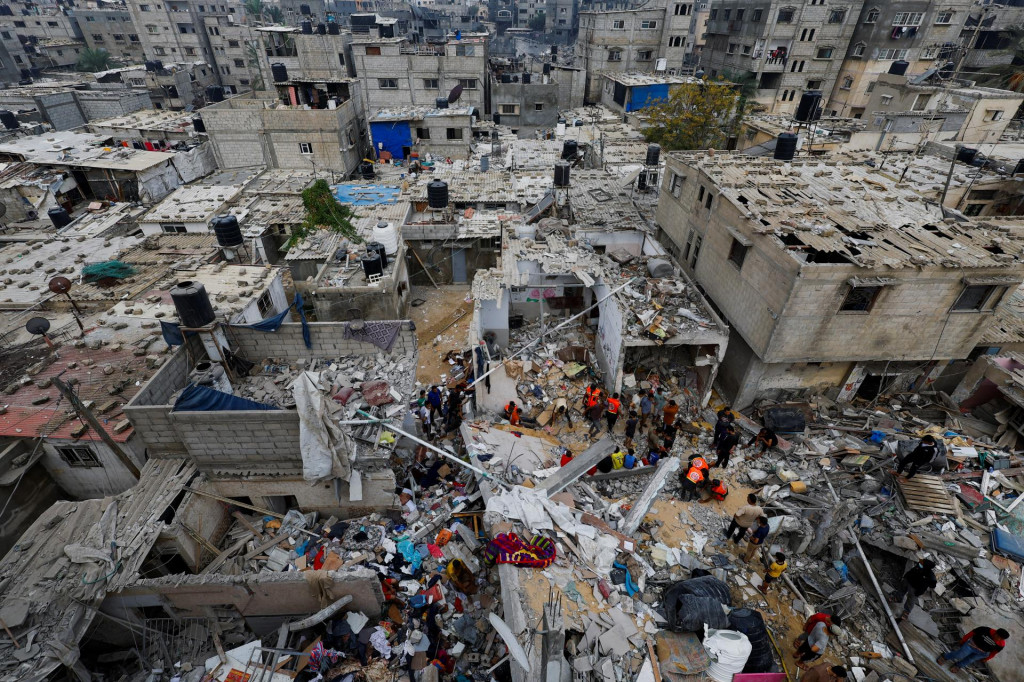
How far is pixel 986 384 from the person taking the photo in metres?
14.5

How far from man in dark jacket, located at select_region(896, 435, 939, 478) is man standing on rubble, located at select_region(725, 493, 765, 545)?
481 centimetres

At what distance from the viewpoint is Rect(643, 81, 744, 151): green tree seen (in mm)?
27031

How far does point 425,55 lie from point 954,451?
119ft

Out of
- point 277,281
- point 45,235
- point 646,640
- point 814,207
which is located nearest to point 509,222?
point 277,281

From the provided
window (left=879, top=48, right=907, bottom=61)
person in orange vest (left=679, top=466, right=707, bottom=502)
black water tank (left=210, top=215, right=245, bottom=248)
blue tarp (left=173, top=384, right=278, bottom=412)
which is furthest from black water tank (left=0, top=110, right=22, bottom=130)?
window (left=879, top=48, right=907, bottom=61)

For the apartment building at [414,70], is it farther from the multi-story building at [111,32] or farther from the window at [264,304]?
the multi-story building at [111,32]

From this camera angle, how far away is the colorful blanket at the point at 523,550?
343 inches

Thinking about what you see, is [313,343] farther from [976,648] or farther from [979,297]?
[979,297]

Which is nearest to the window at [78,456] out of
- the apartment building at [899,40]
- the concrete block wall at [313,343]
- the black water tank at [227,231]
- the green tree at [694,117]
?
the concrete block wall at [313,343]

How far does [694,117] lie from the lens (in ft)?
88.7

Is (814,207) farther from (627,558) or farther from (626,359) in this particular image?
(627,558)

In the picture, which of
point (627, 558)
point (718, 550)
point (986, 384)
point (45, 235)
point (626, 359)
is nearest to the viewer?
point (627, 558)

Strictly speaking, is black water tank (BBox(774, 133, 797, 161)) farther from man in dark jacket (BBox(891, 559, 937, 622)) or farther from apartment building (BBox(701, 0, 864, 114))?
apartment building (BBox(701, 0, 864, 114))

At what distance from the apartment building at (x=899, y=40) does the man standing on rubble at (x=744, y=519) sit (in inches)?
1438
